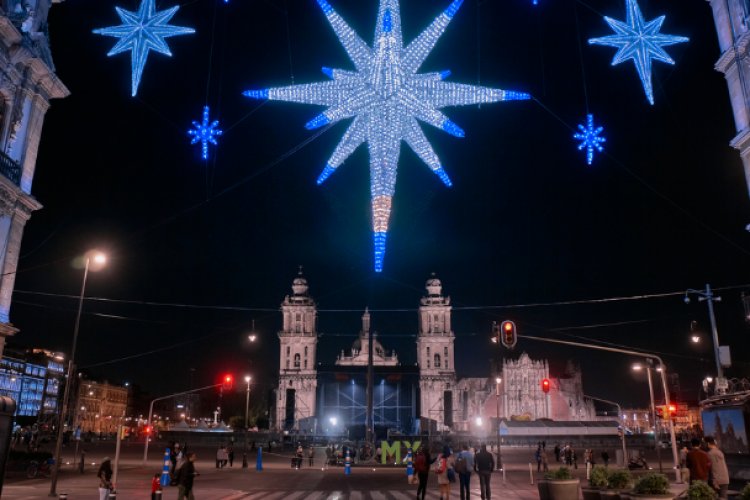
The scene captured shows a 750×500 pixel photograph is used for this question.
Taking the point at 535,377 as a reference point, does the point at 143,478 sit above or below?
below

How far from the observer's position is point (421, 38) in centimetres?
1506

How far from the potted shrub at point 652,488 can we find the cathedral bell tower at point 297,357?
109 metres

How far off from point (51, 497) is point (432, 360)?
107377 mm

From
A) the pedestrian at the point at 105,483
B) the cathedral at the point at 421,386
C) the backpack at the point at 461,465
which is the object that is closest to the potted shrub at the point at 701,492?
the backpack at the point at 461,465

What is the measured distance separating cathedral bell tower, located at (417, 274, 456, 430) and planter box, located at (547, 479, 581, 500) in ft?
352

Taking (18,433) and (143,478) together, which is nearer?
(143,478)

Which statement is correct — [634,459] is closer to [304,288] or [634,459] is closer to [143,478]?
[143,478]

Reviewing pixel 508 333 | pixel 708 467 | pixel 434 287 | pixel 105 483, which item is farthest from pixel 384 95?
pixel 434 287

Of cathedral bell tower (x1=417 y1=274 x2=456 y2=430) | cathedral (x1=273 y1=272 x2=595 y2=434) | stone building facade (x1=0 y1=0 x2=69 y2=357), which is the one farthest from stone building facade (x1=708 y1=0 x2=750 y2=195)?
cathedral bell tower (x1=417 y1=274 x2=456 y2=430)

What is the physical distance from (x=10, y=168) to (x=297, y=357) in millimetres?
103913

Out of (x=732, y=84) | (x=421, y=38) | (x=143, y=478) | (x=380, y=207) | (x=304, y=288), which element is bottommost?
(x=143, y=478)

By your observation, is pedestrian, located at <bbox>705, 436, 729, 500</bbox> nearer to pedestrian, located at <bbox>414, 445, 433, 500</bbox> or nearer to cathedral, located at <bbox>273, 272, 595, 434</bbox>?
pedestrian, located at <bbox>414, 445, 433, 500</bbox>

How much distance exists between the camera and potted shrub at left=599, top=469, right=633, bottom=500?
41.0ft

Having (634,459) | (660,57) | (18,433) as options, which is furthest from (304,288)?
(660,57)
